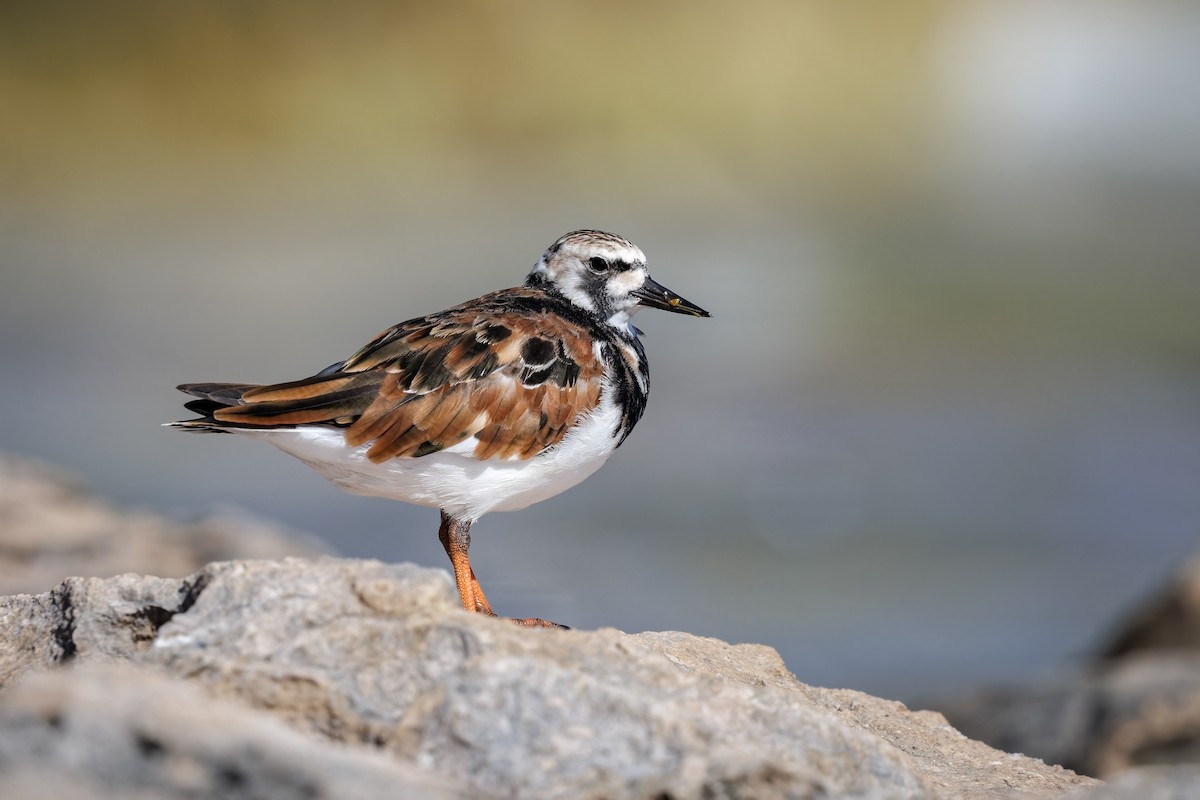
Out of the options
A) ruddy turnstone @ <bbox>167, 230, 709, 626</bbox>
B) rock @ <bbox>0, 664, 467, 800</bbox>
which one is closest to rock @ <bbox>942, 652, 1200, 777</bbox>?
ruddy turnstone @ <bbox>167, 230, 709, 626</bbox>

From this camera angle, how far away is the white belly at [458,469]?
220 inches

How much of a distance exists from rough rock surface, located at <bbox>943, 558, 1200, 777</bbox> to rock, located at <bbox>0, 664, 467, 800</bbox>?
5068 millimetres

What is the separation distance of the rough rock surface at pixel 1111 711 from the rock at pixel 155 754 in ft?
16.6

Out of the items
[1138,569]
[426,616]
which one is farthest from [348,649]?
[1138,569]

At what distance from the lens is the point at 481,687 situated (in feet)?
12.2

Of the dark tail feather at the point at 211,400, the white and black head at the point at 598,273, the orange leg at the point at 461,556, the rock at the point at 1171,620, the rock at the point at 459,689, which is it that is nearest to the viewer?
the rock at the point at 459,689

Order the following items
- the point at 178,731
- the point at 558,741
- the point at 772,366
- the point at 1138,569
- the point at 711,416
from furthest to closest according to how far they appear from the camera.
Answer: the point at 772,366 → the point at 711,416 → the point at 1138,569 → the point at 558,741 → the point at 178,731

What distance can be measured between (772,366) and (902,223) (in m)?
8.17

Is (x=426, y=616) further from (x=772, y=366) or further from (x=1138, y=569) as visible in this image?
(x=772, y=366)

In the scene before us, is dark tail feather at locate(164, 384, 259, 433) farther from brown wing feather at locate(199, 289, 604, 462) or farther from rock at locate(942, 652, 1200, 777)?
rock at locate(942, 652, 1200, 777)

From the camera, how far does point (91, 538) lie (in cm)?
877

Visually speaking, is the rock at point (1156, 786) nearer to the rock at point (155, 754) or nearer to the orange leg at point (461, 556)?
the rock at point (155, 754)

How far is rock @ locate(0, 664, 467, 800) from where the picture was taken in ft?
10.6

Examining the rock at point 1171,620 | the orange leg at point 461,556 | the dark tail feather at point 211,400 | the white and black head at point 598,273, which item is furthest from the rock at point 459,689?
the rock at point 1171,620
